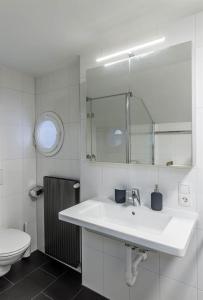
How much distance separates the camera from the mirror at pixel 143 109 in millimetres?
1228

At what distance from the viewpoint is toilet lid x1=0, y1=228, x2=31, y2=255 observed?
1630 mm

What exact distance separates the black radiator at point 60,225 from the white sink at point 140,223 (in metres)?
0.49

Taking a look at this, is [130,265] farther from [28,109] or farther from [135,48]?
[28,109]

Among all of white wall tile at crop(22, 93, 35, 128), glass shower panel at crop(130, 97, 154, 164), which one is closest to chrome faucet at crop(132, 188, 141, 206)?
glass shower panel at crop(130, 97, 154, 164)

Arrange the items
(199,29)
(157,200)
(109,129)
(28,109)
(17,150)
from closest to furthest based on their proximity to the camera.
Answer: (199,29)
(157,200)
(109,129)
(17,150)
(28,109)

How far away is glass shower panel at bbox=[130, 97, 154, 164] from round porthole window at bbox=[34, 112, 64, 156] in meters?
0.96

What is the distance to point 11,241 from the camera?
175 centimetres

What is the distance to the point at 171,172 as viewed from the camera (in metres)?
1.32

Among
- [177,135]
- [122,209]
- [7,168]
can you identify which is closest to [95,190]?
[122,209]

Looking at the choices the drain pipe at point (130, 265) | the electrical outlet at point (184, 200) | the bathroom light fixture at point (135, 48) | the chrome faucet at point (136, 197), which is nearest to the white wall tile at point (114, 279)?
the drain pipe at point (130, 265)

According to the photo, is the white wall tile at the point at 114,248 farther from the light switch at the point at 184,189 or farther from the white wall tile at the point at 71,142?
the white wall tile at the point at 71,142

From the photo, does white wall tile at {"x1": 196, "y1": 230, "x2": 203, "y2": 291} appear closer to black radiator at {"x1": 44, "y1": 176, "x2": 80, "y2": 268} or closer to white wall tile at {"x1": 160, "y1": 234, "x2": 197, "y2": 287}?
Result: white wall tile at {"x1": 160, "y1": 234, "x2": 197, "y2": 287}

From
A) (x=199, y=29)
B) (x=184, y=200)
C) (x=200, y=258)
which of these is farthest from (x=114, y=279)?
(x=199, y=29)

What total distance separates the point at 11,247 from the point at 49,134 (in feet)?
4.02
